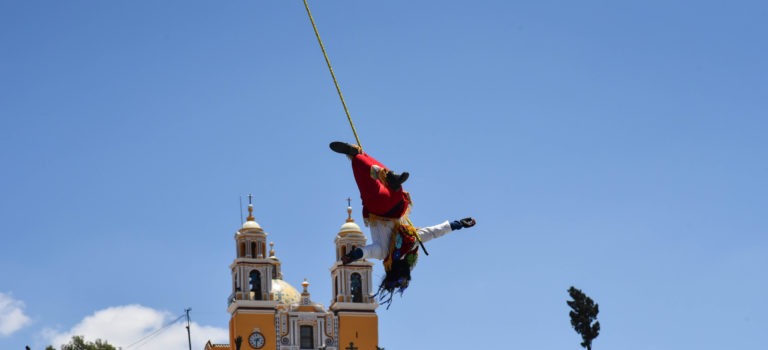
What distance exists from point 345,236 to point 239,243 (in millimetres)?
4917

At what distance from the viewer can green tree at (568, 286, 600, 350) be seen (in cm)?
3859

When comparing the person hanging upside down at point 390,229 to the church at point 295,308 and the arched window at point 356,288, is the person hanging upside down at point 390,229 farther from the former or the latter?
the arched window at point 356,288

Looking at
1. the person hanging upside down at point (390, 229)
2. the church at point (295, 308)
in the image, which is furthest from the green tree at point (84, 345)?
the person hanging upside down at point (390, 229)

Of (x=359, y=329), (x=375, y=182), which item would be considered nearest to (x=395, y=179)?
(x=375, y=182)

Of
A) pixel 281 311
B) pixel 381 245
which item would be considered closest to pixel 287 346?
pixel 281 311

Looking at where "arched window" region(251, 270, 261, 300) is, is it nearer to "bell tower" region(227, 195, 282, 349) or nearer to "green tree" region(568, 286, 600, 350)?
"bell tower" region(227, 195, 282, 349)

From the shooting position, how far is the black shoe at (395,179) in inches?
550

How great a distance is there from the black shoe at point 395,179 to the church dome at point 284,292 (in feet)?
173

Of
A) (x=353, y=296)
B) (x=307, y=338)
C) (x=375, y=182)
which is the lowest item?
(x=375, y=182)

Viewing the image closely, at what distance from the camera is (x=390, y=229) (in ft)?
47.4

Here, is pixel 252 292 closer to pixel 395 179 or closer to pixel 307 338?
pixel 307 338

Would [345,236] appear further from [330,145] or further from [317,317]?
[330,145]

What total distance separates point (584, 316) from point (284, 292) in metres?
31.0

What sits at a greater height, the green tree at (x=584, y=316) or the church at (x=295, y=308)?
the church at (x=295, y=308)
